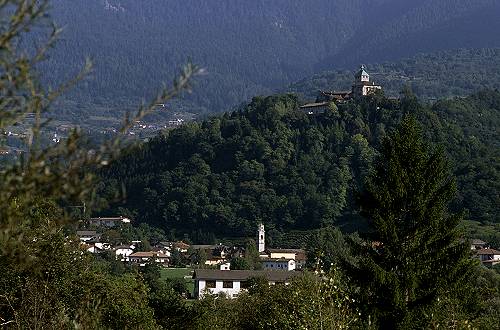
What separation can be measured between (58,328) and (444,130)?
102574mm

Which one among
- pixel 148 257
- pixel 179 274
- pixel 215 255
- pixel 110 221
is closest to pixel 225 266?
pixel 179 274

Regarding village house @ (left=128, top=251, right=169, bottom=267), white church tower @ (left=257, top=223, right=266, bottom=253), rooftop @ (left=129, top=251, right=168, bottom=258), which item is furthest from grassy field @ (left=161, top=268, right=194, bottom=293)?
white church tower @ (left=257, top=223, right=266, bottom=253)

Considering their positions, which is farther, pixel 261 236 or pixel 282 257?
pixel 261 236

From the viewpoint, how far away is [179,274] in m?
76.1

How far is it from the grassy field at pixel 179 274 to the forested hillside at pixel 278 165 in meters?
20.2

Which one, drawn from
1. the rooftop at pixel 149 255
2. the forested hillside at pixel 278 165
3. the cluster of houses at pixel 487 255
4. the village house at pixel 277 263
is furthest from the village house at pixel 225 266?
the cluster of houses at pixel 487 255

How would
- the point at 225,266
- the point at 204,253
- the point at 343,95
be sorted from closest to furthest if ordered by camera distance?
the point at 225,266 → the point at 204,253 → the point at 343,95

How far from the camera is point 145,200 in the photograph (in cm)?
11031

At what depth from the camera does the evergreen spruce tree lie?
1942 centimetres

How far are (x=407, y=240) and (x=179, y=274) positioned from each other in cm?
5680

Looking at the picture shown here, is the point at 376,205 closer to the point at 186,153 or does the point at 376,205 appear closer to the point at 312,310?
the point at 312,310

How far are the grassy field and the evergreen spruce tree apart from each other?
45.8 metres

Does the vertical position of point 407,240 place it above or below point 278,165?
below

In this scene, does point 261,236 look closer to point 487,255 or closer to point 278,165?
point 278,165
